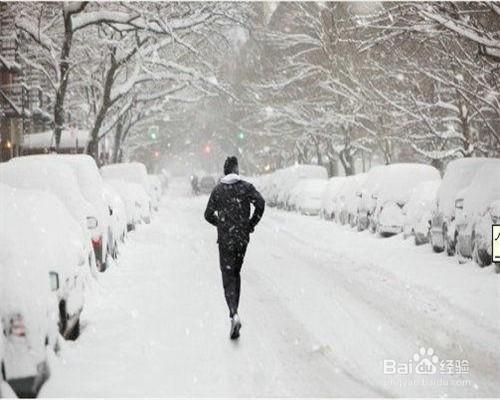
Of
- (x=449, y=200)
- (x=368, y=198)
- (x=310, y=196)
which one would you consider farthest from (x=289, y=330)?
(x=310, y=196)

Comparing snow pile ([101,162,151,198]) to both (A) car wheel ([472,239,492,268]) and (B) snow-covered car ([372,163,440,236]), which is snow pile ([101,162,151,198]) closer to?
(B) snow-covered car ([372,163,440,236])

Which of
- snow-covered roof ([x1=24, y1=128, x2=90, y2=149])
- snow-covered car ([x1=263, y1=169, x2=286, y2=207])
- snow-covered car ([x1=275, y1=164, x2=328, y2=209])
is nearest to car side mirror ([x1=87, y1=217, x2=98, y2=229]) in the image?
snow-covered car ([x1=275, y1=164, x2=328, y2=209])

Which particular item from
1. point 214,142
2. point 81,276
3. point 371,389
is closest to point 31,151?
point 81,276

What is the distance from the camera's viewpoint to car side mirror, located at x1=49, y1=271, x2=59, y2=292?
657 centimetres

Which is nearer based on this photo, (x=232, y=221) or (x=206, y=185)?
(x=232, y=221)

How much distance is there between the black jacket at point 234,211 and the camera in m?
8.35

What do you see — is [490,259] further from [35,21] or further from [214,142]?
[214,142]

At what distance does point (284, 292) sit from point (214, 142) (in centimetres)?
7794

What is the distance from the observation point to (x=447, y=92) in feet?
88.8

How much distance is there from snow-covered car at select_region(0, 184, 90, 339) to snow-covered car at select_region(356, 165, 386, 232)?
43.6ft

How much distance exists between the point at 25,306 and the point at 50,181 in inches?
219

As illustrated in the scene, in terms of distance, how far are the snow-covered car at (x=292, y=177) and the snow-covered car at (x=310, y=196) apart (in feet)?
8.86

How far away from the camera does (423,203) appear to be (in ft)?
55.7

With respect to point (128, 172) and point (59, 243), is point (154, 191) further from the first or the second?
point (59, 243)
